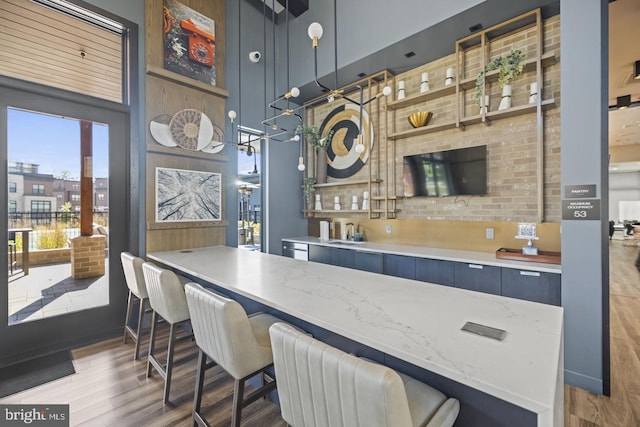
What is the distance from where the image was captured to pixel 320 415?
916 millimetres

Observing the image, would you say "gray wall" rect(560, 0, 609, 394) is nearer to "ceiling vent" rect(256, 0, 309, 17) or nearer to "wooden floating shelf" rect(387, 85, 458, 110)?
"wooden floating shelf" rect(387, 85, 458, 110)

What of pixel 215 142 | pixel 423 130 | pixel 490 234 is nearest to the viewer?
pixel 490 234

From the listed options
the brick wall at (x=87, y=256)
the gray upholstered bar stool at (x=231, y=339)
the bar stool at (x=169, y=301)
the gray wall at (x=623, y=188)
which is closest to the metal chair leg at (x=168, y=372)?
the bar stool at (x=169, y=301)

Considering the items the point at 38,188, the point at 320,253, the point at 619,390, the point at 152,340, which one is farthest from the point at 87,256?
the point at 619,390

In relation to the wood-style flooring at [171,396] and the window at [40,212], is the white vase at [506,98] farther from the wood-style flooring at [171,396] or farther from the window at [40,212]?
the window at [40,212]

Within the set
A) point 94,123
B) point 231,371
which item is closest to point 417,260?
point 231,371

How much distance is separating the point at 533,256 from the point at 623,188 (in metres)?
16.4

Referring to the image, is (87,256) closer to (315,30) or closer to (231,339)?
(231,339)

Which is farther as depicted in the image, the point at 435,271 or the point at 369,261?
the point at 369,261

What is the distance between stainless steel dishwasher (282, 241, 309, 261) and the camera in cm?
442

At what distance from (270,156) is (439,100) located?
8.54 feet

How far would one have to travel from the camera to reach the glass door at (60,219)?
2.60 meters

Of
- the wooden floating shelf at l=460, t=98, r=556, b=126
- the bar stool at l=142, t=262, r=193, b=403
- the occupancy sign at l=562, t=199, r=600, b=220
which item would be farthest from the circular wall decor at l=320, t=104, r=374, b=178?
the bar stool at l=142, t=262, r=193, b=403

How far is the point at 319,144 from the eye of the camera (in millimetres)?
4809
